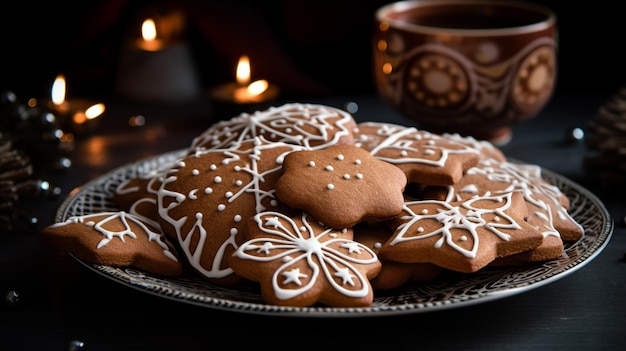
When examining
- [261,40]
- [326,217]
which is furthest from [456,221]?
[261,40]

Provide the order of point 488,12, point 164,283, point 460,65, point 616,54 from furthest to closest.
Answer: point 616,54 < point 488,12 < point 460,65 < point 164,283

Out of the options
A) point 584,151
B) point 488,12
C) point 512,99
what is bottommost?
point 584,151

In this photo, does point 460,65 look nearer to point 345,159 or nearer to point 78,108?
point 345,159

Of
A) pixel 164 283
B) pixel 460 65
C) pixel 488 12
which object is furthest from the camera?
pixel 488 12

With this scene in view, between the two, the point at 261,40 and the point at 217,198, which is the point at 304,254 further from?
the point at 261,40

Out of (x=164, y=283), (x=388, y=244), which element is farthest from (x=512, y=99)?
(x=164, y=283)

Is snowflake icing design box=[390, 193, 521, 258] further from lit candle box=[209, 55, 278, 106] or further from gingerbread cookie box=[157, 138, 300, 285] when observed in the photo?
lit candle box=[209, 55, 278, 106]

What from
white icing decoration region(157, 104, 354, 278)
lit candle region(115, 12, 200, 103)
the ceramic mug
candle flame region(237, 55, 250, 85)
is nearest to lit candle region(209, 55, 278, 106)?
candle flame region(237, 55, 250, 85)

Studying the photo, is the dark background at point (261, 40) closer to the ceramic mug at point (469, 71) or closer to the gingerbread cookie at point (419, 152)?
the ceramic mug at point (469, 71)
